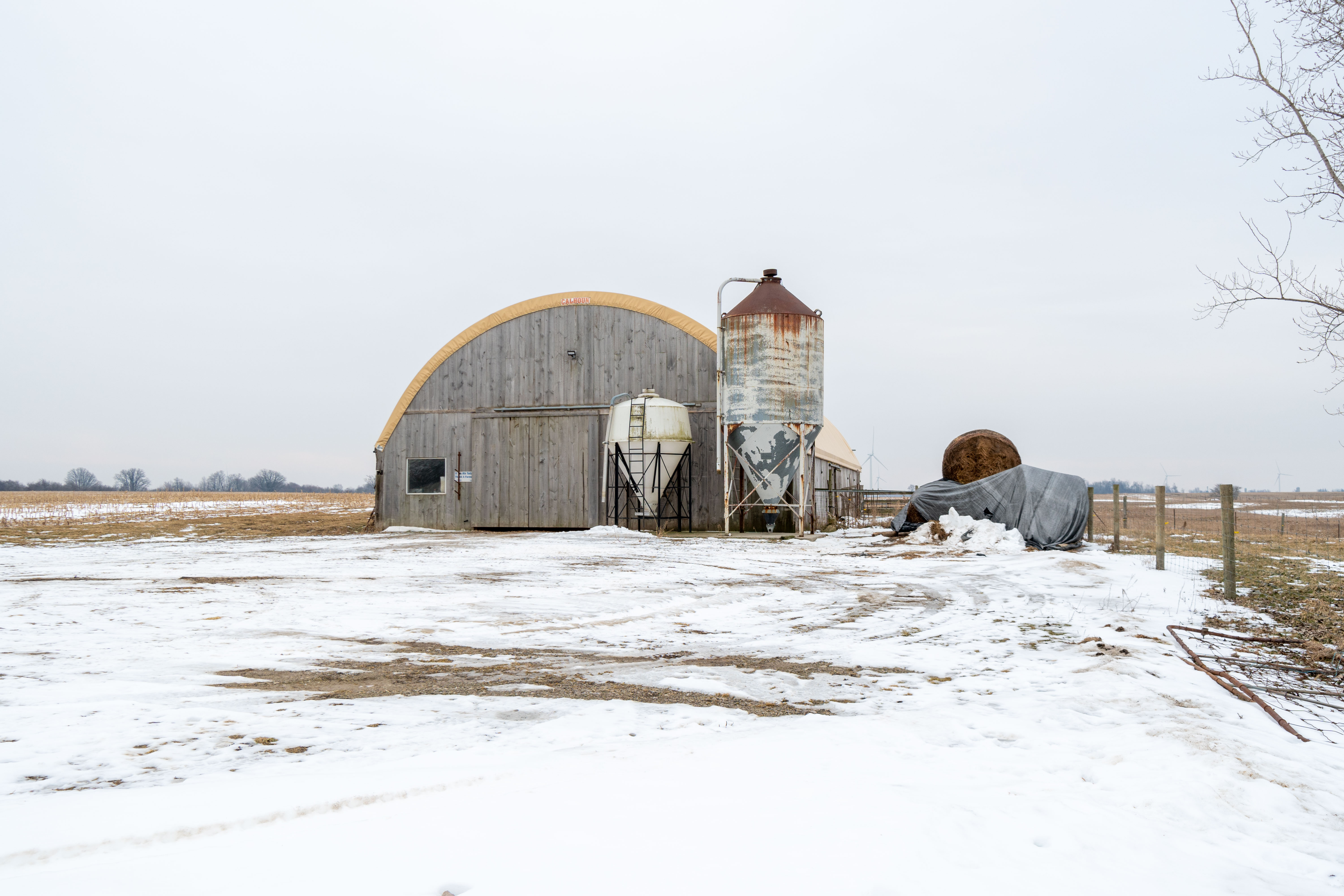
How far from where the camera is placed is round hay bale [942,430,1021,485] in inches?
821

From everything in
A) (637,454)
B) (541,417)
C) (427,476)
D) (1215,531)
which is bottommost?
(1215,531)

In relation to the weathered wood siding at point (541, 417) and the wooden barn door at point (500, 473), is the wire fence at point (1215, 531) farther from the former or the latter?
the wooden barn door at point (500, 473)

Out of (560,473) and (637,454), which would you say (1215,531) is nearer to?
(637,454)

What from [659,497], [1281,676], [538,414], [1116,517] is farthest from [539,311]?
[1281,676]

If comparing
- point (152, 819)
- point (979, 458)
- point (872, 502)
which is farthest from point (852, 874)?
point (872, 502)

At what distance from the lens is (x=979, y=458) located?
2105 centimetres

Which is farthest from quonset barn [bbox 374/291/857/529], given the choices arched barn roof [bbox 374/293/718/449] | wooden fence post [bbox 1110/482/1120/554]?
wooden fence post [bbox 1110/482/1120/554]

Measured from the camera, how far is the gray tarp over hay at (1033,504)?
712 inches

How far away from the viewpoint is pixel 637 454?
69.6 ft

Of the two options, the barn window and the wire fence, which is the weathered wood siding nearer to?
the barn window

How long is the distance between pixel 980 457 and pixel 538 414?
39.2 feet

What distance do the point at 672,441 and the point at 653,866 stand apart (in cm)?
1850

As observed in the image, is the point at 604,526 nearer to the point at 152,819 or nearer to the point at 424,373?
the point at 424,373

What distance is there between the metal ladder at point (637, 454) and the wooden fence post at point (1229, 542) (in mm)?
13262
